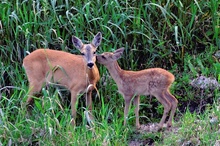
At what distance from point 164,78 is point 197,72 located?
1.28m

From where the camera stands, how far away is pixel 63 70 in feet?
29.1

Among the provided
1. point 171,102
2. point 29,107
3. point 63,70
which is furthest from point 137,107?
point 29,107

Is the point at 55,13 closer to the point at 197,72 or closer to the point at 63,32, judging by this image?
the point at 63,32

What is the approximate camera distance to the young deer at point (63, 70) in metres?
8.73

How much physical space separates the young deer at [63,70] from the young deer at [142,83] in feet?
1.26

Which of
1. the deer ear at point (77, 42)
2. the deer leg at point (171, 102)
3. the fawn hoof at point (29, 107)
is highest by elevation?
the deer ear at point (77, 42)

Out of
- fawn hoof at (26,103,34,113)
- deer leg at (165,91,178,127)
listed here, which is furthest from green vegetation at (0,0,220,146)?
deer leg at (165,91,178,127)

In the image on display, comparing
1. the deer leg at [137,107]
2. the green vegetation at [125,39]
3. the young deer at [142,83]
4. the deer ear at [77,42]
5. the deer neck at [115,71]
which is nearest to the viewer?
the young deer at [142,83]

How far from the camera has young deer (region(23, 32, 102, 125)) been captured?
873cm

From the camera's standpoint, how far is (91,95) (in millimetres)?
9039

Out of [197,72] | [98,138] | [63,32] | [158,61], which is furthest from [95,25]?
[98,138]

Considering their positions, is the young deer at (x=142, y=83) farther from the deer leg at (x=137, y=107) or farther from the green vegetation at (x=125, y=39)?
the green vegetation at (x=125, y=39)

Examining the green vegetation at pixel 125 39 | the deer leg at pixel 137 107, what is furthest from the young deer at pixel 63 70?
the deer leg at pixel 137 107

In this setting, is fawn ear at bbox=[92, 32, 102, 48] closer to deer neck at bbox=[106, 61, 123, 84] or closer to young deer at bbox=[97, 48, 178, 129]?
young deer at bbox=[97, 48, 178, 129]
